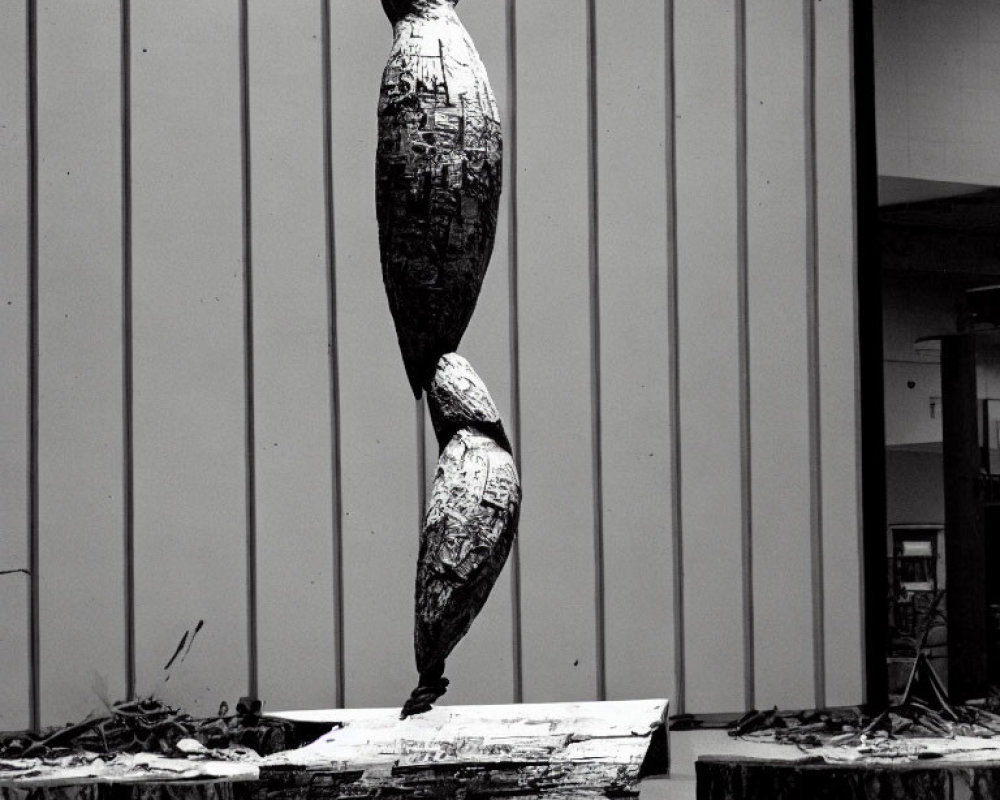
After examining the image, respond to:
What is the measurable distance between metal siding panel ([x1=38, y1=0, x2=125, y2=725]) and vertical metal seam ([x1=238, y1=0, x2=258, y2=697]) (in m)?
0.30

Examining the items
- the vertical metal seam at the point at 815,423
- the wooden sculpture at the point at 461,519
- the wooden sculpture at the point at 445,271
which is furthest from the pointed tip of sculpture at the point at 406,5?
the vertical metal seam at the point at 815,423

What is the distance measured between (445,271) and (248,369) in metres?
1.70

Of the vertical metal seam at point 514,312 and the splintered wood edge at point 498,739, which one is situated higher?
the vertical metal seam at point 514,312

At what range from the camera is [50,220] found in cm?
343

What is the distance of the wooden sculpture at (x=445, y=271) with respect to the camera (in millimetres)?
1822

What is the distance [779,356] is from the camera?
3.84 meters

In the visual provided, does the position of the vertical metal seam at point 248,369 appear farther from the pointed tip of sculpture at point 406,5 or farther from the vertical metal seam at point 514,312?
the pointed tip of sculpture at point 406,5

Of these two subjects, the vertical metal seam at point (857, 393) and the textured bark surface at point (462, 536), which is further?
the vertical metal seam at point (857, 393)

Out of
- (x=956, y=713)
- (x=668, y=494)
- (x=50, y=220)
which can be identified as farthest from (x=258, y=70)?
(x=956, y=713)

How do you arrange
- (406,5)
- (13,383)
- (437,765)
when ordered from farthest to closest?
(13,383) < (406,5) < (437,765)

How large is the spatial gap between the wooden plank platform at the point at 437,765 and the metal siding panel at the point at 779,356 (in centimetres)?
170

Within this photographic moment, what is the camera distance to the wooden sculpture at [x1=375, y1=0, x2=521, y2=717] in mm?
1822

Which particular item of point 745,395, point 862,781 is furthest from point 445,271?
point 745,395

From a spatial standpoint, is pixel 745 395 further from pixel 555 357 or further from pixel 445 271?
pixel 445 271
